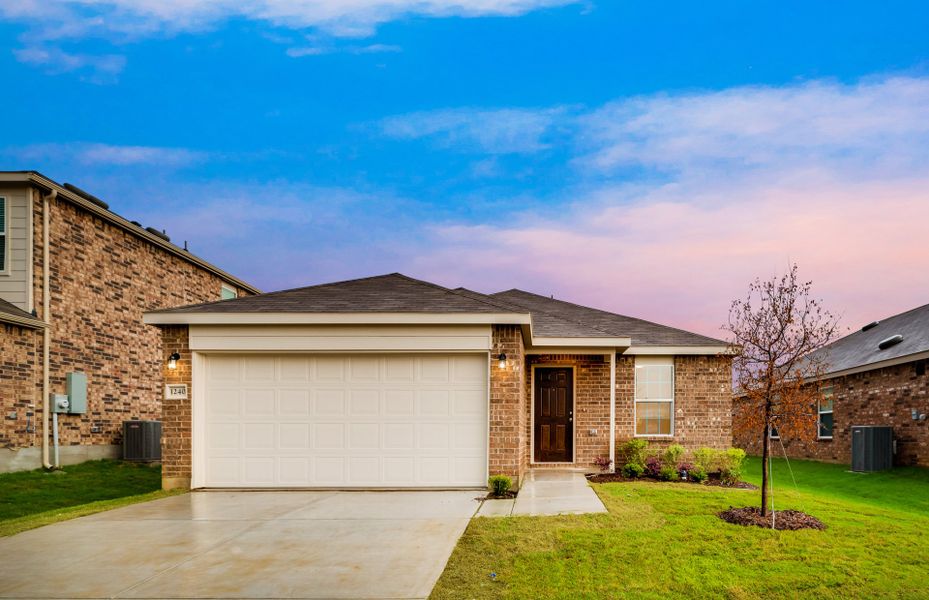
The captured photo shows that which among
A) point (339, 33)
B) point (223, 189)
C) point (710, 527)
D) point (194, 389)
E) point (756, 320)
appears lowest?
point (710, 527)

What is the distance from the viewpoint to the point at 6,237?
13.8 m

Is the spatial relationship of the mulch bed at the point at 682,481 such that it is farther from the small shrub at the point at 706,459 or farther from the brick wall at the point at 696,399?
the brick wall at the point at 696,399

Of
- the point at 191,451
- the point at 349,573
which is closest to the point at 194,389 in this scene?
the point at 191,451

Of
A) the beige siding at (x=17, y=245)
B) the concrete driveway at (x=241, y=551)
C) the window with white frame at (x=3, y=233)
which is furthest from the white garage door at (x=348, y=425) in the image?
the window with white frame at (x=3, y=233)

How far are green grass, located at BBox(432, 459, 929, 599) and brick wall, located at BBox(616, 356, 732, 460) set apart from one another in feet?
17.0

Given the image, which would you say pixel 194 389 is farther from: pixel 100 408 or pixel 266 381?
pixel 100 408

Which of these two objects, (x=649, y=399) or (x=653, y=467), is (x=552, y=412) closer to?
(x=649, y=399)

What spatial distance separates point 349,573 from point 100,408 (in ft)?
41.4

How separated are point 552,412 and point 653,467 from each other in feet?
8.44

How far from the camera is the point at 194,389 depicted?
36.0 feet

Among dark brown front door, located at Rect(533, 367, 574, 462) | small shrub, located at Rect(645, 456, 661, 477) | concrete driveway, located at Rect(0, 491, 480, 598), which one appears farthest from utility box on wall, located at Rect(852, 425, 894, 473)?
concrete driveway, located at Rect(0, 491, 480, 598)

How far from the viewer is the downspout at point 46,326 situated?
13820mm

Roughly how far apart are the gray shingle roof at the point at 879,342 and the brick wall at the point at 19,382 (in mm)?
17162

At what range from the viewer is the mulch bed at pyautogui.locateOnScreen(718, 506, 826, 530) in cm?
811
